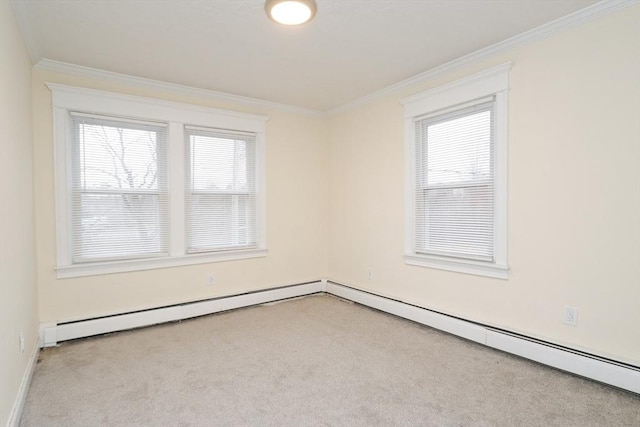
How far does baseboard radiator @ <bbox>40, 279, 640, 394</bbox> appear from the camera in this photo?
2418 millimetres

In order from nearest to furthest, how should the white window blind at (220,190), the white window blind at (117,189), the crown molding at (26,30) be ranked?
1. the crown molding at (26,30)
2. the white window blind at (117,189)
3. the white window blind at (220,190)

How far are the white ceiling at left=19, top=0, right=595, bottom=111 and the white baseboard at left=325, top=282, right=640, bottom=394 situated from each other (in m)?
2.52

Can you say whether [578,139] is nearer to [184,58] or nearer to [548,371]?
[548,371]

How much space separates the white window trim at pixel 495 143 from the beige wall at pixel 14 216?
11.1 ft

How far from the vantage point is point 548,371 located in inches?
102

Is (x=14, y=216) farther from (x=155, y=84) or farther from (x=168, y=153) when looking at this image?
(x=155, y=84)

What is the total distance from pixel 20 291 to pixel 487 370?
340 centimetres

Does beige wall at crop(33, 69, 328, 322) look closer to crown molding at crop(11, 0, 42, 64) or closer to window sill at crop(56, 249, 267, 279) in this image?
window sill at crop(56, 249, 267, 279)

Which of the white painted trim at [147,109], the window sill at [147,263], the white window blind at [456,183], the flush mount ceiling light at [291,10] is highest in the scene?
the flush mount ceiling light at [291,10]

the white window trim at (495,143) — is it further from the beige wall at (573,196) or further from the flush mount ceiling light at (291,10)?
the flush mount ceiling light at (291,10)

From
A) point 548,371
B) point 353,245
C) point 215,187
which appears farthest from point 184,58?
point 548,371

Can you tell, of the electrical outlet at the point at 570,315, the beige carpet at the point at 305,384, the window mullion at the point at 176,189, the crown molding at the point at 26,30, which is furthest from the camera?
the window mullion at the point at 176,189

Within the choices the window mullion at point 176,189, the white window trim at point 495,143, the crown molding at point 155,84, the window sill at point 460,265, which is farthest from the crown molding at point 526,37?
the window mullion at point 176,189

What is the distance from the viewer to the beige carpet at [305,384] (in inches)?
81.2
